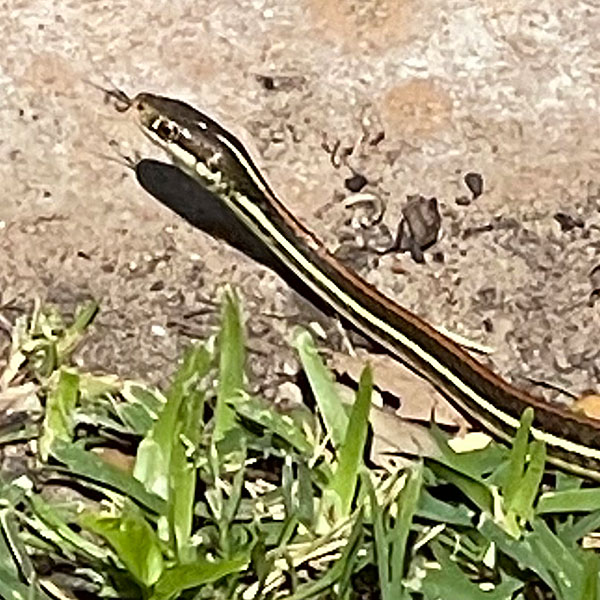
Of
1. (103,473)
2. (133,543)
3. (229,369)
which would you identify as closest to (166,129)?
(229,369)

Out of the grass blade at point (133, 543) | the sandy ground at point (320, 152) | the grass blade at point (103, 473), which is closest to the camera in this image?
the grass blade at point (133, 543)

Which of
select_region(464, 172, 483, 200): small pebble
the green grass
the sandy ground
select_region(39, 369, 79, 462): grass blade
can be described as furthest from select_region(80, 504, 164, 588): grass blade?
select_region(464, 172, 483, 200): small pebble

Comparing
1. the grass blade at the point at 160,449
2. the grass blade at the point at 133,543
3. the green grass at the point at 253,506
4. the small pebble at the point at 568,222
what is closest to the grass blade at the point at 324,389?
the green grass at the point at 253,506

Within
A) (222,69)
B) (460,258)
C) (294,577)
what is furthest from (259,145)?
(294,577)

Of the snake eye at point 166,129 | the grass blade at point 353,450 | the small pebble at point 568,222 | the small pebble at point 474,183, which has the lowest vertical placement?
the grass blade at point 353,450

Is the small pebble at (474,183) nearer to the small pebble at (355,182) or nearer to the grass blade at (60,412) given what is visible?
the small pebble at (355,182)

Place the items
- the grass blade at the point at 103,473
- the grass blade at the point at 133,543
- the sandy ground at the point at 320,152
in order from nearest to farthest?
the grass blade at the point at 133,543 → the grass blade at the point at 103,473 → the sandy ground at the point at 320,152

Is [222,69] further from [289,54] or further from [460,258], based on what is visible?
[460,258]
